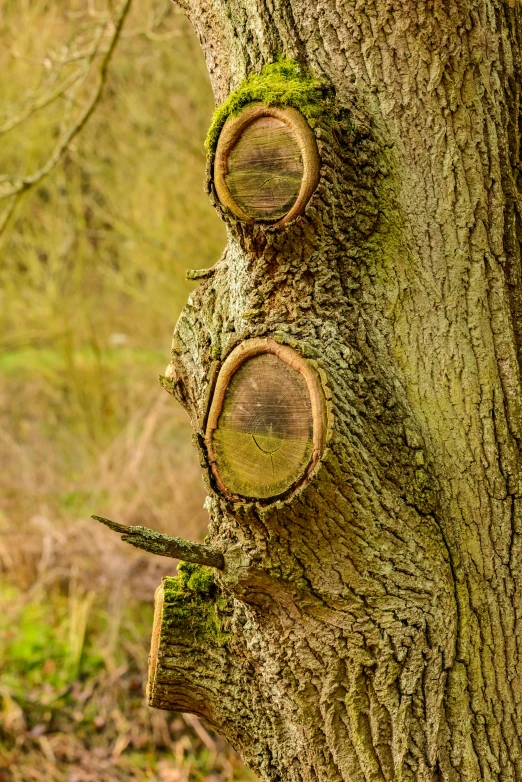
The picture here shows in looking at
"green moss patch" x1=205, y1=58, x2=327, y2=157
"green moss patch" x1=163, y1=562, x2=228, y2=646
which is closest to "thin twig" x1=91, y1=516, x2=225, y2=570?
"green moss patch" x1=163, y1=562, x2=228, y2=646

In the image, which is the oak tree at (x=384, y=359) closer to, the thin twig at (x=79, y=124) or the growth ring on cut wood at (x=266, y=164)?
the growth ring on cut wood at (x=266, y=164)

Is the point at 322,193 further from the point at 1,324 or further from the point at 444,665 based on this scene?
the point at 1,324

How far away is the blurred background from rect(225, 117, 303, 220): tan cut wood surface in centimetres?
192

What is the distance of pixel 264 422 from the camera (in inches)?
58.6

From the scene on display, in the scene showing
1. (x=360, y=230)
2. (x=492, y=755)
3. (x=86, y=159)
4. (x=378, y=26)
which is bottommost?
(x=492, y=755)

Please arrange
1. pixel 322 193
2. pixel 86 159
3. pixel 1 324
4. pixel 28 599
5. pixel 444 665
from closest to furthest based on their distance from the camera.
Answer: pixel 322 193 < pixel 444 665 < pixel 28 599 < pixel 86 159 < pixel 1 324

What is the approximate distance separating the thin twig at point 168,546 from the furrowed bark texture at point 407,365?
0.11 ft

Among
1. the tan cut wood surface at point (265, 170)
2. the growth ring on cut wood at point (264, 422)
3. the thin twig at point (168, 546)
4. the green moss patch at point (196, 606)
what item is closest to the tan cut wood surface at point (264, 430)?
the growth ring on cut wood at point (264, 422)

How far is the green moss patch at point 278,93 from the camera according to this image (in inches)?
59.2

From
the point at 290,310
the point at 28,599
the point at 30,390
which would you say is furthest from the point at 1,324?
the point at 290,310

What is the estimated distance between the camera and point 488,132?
5.33 ft

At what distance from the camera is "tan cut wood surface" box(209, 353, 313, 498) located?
145 centimetres

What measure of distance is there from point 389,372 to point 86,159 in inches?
256

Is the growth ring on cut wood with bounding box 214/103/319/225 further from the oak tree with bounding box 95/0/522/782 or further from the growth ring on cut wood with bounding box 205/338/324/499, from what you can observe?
the growth ring on cut wood with bounding box 205/338/324/499
